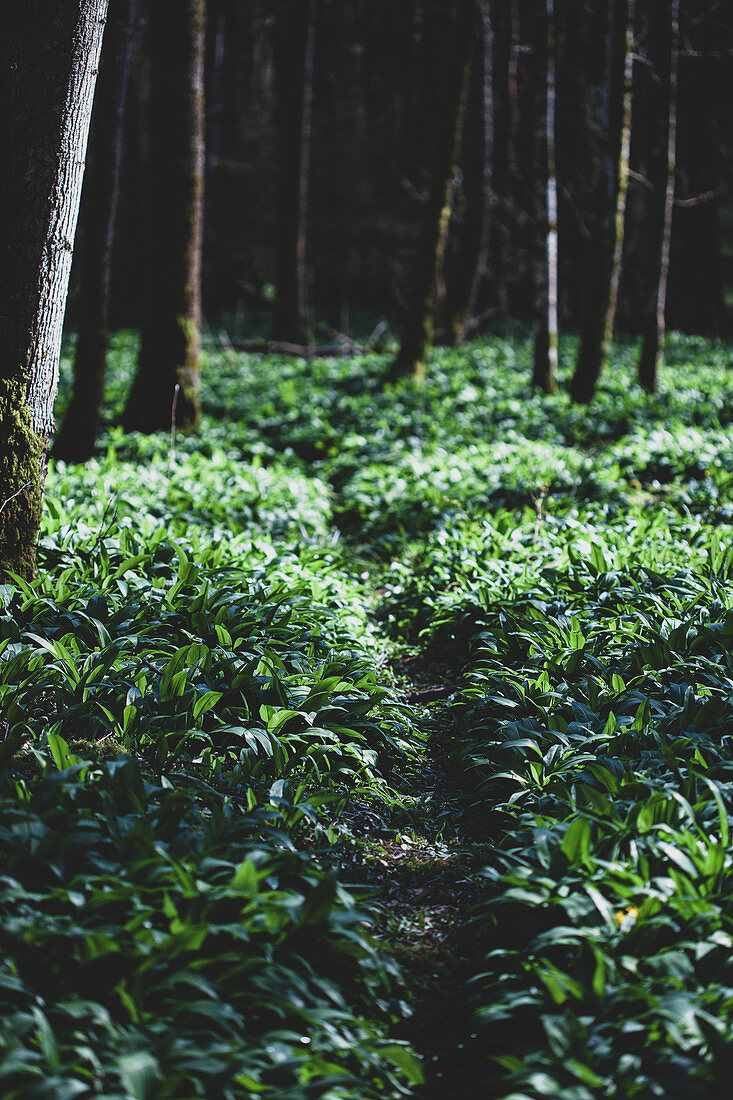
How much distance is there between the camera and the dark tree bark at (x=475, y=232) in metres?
15.3

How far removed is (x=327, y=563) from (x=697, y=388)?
8.43 meters

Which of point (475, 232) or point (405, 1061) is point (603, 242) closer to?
point (475, 232)

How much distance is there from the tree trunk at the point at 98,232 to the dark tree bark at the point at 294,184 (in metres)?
8.73

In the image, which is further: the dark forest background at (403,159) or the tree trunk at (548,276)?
the dark forest background at (403,159)

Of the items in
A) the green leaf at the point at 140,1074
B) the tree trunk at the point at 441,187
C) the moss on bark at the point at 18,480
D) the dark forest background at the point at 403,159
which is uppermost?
the dark forest background at the point at 403,159

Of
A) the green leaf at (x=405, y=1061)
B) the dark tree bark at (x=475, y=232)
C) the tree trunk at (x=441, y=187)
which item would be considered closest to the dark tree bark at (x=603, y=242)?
the tree trunk at (x=441, y=187)

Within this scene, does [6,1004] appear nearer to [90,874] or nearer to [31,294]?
[90,874]

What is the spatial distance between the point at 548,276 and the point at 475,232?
4.73 meters

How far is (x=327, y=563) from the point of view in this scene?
18.6 ft

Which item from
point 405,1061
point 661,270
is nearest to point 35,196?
point 405,1061

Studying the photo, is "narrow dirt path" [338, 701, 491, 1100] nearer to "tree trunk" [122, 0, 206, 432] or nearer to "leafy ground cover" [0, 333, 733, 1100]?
"leafy ground cover" [0, 333, 733, 1100]

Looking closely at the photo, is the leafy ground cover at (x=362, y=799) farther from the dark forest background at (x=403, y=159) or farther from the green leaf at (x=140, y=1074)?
the dark forest background at (x=403, y=159)

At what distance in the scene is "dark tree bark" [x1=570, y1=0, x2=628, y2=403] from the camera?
34.5 ft

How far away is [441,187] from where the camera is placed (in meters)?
11.5
